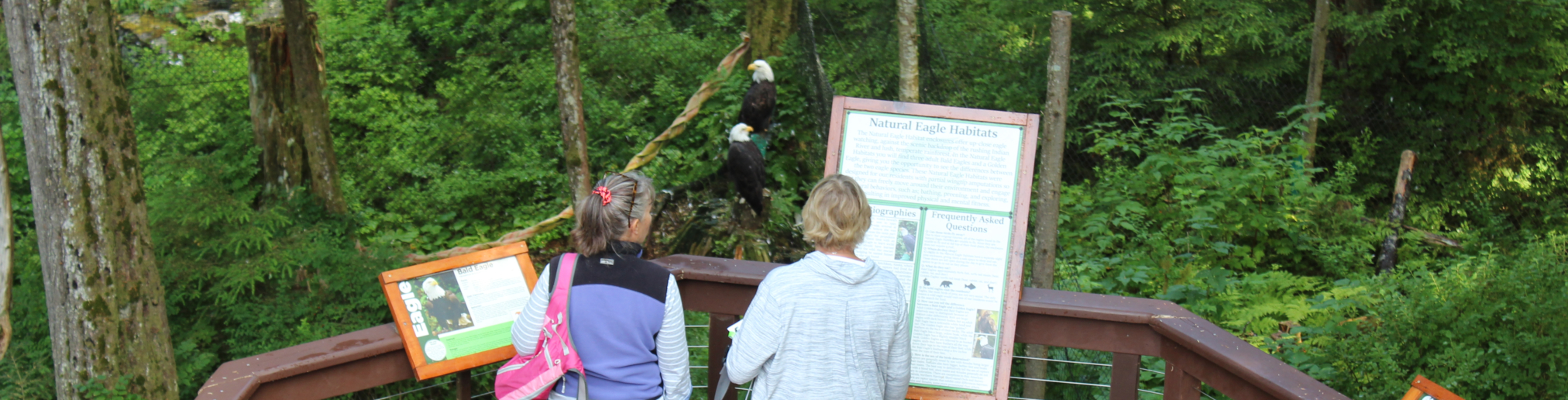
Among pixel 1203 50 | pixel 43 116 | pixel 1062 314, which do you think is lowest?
pixel 1062 314

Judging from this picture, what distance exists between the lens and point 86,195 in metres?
3.29

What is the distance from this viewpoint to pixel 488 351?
2.29 m

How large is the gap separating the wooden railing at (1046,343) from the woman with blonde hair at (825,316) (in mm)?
657

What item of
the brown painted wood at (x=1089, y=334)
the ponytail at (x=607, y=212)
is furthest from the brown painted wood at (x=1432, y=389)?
the ponytail at (x=607, y=212)

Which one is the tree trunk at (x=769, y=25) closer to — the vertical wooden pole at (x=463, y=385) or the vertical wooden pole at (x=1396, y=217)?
the vertical wooden pole at (x=1396, y=217)

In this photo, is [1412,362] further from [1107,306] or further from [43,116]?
[43,116]

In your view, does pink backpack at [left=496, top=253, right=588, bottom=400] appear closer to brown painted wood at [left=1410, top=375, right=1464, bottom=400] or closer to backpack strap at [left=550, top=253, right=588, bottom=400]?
backpack strap at [left=550, top=253, right=588, bottom=400]

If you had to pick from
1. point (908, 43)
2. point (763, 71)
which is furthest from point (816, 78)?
point (908, 43)

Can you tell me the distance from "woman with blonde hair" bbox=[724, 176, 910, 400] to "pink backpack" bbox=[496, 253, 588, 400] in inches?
13.5

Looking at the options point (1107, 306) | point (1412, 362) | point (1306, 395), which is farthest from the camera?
point (1412, 362)

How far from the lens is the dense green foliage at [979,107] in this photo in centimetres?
440

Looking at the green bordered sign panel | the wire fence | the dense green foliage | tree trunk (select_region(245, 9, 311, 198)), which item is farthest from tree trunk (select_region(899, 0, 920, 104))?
tree trunk (select_region(245, 9, 311, 198))

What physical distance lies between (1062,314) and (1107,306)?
0.12m

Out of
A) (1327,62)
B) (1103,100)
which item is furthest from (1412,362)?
(1327,62)
